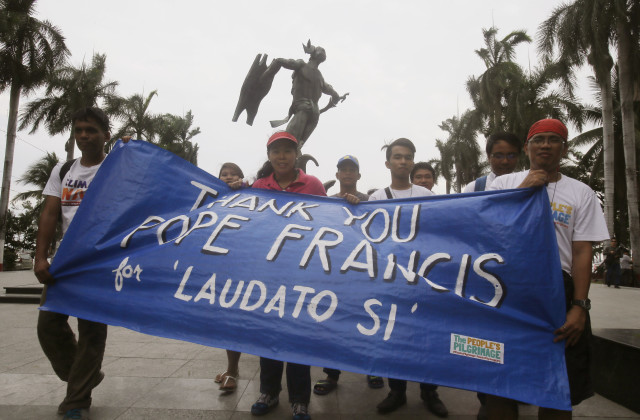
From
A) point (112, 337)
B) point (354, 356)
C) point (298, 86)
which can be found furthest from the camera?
point (298, 86)

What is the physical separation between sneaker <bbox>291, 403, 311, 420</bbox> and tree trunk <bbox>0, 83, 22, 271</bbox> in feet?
72.6

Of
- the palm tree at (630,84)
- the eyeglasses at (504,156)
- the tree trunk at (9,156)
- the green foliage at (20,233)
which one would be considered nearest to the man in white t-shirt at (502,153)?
the eyeglasses at (504,156)

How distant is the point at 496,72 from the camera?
25.1 meters

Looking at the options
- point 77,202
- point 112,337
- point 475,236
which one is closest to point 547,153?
point 475,236

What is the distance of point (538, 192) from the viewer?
2.28 metres

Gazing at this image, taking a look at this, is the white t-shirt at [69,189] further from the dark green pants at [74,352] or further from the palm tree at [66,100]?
the palm tree at [66,100]

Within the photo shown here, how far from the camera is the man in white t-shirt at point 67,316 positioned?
8.62 ft

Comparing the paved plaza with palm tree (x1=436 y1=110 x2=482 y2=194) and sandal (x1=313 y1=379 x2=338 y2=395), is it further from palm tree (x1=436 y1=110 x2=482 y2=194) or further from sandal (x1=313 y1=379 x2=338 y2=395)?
palm tree (x1=436 y1=110 x2=482 y2=194)

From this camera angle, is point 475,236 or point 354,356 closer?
point 354,356

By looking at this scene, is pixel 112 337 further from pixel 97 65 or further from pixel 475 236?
pixel 97 65

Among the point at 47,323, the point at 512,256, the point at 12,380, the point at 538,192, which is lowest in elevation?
the point at 12,380

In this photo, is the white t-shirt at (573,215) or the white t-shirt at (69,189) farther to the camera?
the white t-shirt at (69,189)

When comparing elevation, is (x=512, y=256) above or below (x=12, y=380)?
above

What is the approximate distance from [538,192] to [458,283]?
675 mm
